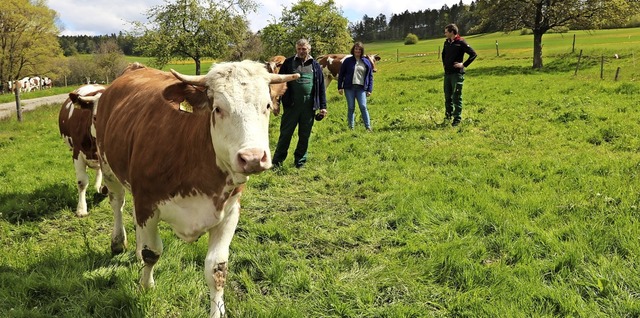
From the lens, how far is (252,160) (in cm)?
235

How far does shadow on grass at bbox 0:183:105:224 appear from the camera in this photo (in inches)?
216

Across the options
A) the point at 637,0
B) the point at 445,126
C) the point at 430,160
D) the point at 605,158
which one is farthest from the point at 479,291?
the point at 637,0

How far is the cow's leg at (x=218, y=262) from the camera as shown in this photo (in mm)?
3160

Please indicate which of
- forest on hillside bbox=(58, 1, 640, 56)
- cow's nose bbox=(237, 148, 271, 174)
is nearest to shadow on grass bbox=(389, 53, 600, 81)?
cow's nose bbox=(237, 148, 271, 174)

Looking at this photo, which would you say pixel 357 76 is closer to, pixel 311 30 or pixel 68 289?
pixel 68 289

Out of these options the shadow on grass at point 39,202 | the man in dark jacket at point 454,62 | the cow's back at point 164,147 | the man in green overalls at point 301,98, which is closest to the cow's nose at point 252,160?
the cow's back at point 164,147

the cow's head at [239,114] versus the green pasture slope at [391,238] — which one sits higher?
the cow's head at [239,114]

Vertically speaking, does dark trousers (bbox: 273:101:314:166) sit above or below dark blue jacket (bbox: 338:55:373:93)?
below

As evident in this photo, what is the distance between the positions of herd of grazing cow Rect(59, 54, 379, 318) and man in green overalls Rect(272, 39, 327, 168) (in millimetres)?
3380

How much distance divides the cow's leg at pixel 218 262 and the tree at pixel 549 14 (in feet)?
77.7

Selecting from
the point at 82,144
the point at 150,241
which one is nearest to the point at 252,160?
the point at 150,241

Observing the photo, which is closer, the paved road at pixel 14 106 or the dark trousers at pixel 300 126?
the dark trousers at pixel 300 126

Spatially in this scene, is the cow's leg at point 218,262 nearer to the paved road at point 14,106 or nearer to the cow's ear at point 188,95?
the cow's ear at point 188,95

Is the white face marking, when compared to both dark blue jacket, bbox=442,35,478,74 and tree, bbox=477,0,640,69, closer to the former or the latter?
dark blue jacket, bbox=442,35,478,74
